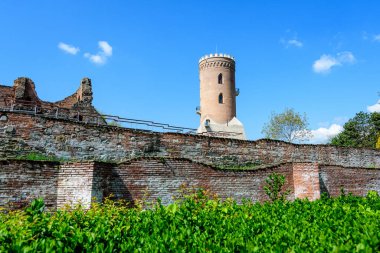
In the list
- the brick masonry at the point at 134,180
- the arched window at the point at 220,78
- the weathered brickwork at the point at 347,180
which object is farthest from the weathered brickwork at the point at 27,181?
the arched window at the point at 220,78

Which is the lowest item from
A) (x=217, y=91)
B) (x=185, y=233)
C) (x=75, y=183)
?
(x=185, y=233)

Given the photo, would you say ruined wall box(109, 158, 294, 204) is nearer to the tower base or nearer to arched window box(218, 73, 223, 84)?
the tower base

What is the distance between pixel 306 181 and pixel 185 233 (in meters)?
9.43

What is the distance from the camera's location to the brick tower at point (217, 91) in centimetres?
4028

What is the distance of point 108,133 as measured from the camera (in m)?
12.7

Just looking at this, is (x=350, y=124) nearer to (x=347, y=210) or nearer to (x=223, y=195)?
(x=223, y=195)

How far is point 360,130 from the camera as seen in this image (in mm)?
39125

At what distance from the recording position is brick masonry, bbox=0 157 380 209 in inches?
339

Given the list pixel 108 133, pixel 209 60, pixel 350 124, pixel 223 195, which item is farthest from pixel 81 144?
pixel 350 124

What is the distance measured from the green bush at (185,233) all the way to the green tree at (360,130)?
120 ft

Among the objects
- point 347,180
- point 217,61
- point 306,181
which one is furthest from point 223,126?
point 306,181

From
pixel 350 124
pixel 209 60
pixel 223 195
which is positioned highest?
pixel 209 60

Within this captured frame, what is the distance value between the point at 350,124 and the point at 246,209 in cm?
3747

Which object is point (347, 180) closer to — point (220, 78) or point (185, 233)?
point (185, 233)
